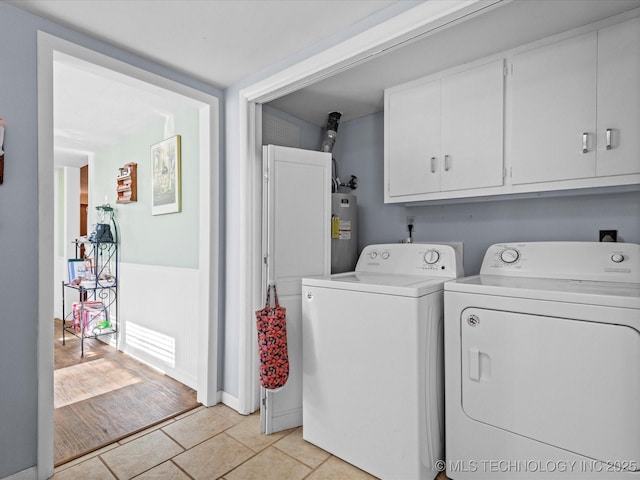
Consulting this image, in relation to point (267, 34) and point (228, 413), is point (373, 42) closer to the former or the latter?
point (267, 34)

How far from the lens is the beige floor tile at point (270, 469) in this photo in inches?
67.4

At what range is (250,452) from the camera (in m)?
1.91

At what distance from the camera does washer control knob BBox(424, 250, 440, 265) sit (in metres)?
2.13

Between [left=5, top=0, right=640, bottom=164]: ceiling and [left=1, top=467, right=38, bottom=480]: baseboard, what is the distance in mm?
2034

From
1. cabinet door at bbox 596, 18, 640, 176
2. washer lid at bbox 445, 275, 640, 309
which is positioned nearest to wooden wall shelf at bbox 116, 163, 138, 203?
washer lid at bbox 445, 275, 640, 309

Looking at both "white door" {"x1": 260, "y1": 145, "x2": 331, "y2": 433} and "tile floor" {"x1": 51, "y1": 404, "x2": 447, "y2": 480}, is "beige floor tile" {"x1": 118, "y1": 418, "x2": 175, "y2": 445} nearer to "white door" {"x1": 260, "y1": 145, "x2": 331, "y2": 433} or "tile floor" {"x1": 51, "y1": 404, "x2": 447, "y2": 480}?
"tile floor" {"x1": 51, "y1": 404, "x2": 447, "y2": 480}

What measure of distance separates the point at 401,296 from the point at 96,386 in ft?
8.54

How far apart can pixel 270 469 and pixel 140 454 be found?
28.6 inches

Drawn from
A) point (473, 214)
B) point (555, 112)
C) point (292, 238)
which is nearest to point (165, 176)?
point (292, 238)

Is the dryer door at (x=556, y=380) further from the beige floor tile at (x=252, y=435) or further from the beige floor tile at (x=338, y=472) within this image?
the beige floor tile at (x=252, y=435)

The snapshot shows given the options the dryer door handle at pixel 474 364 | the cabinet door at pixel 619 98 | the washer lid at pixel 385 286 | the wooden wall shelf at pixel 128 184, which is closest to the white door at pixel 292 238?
the washer lid at pixel 385 286

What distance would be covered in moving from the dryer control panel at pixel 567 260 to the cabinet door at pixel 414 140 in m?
0.58

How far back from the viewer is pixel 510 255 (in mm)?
2035

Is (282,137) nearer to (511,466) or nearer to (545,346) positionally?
(545,346)
